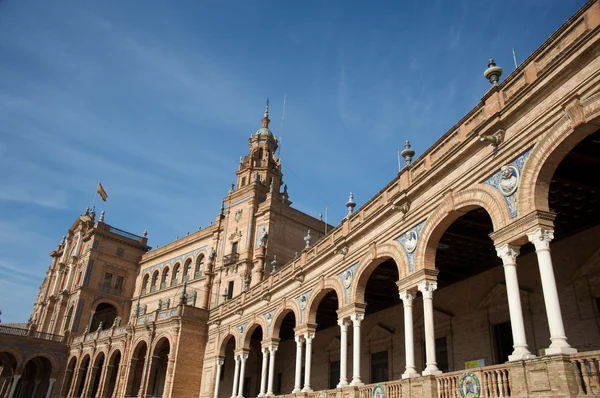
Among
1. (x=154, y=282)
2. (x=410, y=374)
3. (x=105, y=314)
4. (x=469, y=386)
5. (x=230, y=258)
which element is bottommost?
(x=469, y=386)

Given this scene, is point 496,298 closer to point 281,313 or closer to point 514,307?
point 514,307

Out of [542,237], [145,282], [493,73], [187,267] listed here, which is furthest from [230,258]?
[542,237]

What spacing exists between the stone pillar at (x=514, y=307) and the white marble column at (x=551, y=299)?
688mm

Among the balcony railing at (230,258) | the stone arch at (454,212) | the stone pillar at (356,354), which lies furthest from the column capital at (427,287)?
the balcony railing at (230,258)

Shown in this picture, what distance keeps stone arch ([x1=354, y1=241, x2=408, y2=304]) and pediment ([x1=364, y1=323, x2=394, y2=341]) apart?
19.3 ft

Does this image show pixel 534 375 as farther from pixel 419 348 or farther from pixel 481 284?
pixel 419 348

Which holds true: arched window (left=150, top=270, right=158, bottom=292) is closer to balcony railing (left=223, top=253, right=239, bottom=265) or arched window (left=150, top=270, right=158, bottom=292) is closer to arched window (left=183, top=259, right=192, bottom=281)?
arched window (left=183, top=259, right=192, bottom=281)

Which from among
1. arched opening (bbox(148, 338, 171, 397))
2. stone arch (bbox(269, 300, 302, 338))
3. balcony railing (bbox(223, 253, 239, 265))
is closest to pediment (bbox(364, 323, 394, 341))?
stone arch (bbox(269, 300, 302, 338))

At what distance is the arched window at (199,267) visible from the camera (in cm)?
4388

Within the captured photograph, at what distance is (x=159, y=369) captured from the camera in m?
37.3

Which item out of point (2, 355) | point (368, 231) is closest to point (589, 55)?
point (368, 231)

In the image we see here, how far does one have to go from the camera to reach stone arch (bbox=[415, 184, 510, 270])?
11070 mm

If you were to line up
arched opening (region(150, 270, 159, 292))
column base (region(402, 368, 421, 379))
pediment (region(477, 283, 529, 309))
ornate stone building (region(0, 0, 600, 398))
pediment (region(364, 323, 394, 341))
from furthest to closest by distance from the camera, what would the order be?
arched opening (region(150, 270, 159, 292)) < pediment (region(364, 323, 394, 341)) < pediment (region(477, 283, 529, 309)) < column base (region(402, 368, 421, 379)) < ornate stone building (region(0, 0, 600, 398))

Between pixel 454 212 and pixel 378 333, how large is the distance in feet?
38.7
